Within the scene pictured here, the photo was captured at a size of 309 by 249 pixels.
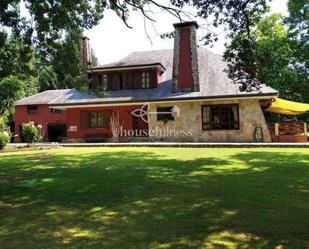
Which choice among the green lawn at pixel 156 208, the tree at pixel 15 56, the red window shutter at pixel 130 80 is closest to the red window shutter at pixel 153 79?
the red window shutter at pixel 130 80

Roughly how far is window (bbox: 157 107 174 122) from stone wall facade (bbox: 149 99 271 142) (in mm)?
227

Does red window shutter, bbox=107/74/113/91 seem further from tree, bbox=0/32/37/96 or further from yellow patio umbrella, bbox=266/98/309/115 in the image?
tree, bbox=0/32/37/96

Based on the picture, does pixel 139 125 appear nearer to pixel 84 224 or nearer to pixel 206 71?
pixel 206 71

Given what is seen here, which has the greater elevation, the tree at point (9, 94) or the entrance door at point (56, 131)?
the tree at point (9, 94)

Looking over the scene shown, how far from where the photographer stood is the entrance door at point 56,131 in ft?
122

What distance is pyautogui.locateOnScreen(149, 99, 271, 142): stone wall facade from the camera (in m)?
25.6

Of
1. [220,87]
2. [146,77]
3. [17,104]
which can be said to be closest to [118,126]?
[146,77]

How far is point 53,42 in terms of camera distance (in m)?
15.9

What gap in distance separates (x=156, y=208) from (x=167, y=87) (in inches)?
883

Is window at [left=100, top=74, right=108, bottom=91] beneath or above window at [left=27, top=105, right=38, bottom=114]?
above

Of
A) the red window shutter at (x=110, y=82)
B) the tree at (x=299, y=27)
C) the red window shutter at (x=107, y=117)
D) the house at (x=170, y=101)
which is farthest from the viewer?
the tree at (x=299, y=27)

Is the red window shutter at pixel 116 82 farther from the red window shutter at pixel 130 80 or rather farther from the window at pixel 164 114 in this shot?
the window at pixel 164 114

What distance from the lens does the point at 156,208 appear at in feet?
23.2

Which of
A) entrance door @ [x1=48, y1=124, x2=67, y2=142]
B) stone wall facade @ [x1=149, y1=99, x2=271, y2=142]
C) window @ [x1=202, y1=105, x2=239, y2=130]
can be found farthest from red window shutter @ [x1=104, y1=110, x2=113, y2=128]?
entrance door @ [x1=48, y1=124, x2=67, y2=142]
